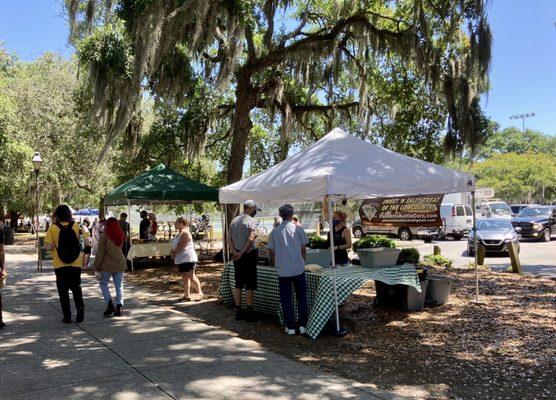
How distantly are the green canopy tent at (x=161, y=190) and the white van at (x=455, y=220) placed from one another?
50.0ft

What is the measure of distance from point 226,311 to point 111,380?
339 centimetres

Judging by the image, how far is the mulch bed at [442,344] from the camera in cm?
456

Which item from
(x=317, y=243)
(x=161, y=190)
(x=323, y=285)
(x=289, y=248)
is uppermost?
(x=161, y=190)

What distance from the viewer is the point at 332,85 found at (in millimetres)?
15961

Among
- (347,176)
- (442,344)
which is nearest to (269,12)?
(347,176)

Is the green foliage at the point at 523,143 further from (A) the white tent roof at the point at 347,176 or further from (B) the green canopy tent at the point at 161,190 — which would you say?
(A) the white tent roof at the point at 347,176

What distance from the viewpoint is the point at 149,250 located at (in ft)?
48.3

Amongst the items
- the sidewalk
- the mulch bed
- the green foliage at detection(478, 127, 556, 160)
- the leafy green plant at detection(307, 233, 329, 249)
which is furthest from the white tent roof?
the green foliage at detection(478, 127, 556, 160)

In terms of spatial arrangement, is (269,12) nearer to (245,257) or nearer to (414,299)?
(245,257)

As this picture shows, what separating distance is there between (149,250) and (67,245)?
26.2ft

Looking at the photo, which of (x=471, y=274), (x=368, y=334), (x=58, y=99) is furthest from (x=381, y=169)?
(x=58, y=99)

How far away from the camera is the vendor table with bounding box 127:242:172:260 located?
1427cm

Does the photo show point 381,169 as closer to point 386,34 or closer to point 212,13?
point 212,13

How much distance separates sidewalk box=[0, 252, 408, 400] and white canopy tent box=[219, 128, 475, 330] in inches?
70.6
